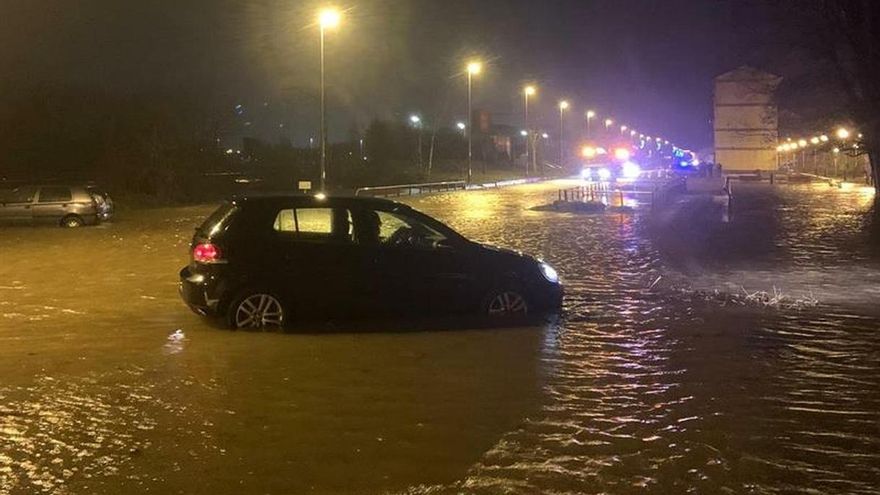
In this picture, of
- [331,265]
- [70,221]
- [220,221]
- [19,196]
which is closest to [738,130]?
[70,221]

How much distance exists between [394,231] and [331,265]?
0.85 m

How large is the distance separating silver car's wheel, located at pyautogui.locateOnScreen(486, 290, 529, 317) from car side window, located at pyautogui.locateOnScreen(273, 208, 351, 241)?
1.88 metres

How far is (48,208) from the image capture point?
28734 mm

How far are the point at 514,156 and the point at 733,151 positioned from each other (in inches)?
1322

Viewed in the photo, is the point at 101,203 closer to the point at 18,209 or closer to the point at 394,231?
the point at 18,209

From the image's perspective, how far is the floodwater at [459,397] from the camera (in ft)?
18.9

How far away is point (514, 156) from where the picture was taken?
115m

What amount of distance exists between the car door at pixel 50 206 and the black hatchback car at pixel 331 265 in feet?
65.8

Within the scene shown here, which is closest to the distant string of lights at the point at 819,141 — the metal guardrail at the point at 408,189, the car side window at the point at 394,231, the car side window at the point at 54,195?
the metal guardrail at the point at 408,189

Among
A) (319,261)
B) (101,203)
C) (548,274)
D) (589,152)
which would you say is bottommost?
(548,274)

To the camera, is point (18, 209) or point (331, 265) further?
point (18, 209)

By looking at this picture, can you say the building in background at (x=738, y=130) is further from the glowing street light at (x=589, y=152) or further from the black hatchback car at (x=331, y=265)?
the black hatchback car at (x=331, y=265)

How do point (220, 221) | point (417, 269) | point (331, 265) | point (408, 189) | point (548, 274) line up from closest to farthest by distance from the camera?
1. point (331, 265)
2. point (220, 221)
3. point (417, 269)
4. point (548, 274)
5. point (408, 189)

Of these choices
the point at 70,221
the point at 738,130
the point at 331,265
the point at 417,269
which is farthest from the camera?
the point at 738,130
